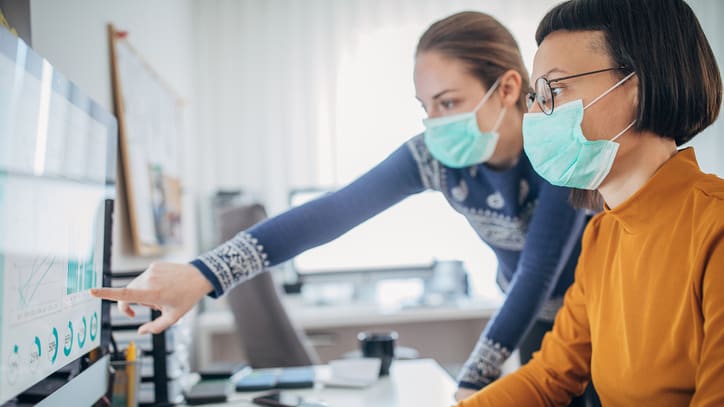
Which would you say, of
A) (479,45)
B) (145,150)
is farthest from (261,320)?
(479,45)

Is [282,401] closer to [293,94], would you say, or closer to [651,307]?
[651,307]

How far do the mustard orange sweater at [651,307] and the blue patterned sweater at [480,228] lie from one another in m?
0.16

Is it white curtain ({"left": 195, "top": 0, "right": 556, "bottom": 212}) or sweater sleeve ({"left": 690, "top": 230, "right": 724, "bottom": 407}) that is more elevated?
white curtain ({"left": 195, "top": 0, "right": 556, "bottom": 212})

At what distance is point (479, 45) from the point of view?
1186mm

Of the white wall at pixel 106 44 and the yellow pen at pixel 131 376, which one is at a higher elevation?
the white wall at pixel 106 44

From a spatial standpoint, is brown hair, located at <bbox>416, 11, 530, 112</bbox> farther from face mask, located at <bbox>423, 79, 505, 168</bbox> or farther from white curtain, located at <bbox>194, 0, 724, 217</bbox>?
white curtain, located at <bbox>194, 0, 724, 217</bbox>

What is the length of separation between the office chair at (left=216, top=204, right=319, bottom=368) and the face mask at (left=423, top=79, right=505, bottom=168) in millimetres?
864

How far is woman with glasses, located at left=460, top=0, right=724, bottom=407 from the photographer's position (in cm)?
67

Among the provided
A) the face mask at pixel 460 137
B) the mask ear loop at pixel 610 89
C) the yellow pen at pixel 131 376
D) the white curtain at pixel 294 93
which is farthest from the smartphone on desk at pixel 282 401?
the white curtain at pixel 294 93

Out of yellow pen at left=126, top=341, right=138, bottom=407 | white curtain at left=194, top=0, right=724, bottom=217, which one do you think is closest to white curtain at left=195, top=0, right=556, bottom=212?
white curtain at left=194, top=0, right=724, bottom=217

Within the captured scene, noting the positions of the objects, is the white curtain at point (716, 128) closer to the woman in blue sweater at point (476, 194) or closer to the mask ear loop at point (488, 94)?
the woman in blue sweater at point (476, 194)

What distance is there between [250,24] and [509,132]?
233 centimetres

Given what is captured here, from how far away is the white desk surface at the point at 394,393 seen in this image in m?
1.08

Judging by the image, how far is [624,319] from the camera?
2.52ft
